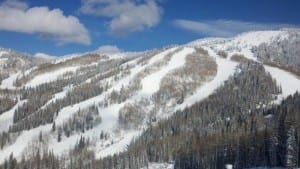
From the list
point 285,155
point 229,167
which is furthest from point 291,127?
point 229,167

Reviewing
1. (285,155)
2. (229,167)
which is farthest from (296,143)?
(229,167)

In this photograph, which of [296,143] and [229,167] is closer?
[229,167]

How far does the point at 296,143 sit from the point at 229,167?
62.4 m

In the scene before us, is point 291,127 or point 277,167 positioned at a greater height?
point 291,127

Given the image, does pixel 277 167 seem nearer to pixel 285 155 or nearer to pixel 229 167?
pixel 285 155

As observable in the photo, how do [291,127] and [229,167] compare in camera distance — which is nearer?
[229,167]

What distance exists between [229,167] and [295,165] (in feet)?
181

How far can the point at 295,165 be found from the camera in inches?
7559

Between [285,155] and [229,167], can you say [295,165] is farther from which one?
[229,167]

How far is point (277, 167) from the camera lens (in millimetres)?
198875

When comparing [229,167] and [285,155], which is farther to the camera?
[285,155]

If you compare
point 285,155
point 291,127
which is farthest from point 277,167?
point 291,127

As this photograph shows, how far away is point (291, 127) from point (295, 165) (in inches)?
567

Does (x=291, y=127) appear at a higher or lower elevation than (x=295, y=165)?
higher
